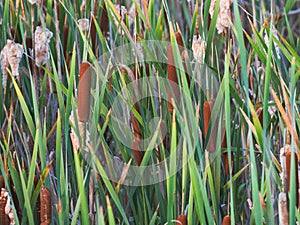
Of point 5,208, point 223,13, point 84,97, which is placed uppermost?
point 223,13

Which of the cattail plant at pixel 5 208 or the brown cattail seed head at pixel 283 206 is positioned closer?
the brown cattail seed head at pixel 283 206

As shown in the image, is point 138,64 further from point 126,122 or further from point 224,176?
point 224,176

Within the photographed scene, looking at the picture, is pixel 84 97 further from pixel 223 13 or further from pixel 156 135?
pixel 223 13

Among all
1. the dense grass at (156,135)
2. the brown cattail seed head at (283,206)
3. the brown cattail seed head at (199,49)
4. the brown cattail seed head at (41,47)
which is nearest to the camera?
the brown cattail seed head at (283,206)

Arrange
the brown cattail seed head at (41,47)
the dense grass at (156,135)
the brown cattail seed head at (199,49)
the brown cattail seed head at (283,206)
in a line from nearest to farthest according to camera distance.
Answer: the brown cattail seed head at (283,206) → the dense grass at (156,135) → the brown cattail seed head at (199,49) → the brown cattail seed head at (41,47)

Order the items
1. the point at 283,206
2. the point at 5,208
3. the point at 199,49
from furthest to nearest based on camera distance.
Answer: the point at 199,49 → the point at 5,208 → the point at 283,206

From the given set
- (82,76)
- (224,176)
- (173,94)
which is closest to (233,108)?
(224,176)

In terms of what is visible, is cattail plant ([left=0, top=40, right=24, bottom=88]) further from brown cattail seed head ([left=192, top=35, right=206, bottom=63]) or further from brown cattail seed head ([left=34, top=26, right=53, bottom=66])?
brown cattail seed head ([left=192, top=35, right=206, bottom=63])

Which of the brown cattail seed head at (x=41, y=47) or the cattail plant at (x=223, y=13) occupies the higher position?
the cattail plant at (x=223, y=13)

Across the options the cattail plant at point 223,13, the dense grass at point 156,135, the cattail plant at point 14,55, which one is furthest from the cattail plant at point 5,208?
the cattail plant at point 223,13

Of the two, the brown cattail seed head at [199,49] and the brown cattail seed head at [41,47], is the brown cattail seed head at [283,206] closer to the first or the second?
the brown cattail seed head at [199,49]

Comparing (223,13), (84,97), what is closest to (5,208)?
(84,97)

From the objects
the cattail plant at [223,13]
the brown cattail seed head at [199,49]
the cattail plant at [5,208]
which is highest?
the cattail plant at [223,13]

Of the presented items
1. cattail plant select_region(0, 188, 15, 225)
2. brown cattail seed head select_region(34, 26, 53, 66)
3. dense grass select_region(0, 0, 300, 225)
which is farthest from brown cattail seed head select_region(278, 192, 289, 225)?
brown cattail seed head select_region(34, 26, 53, 66)
